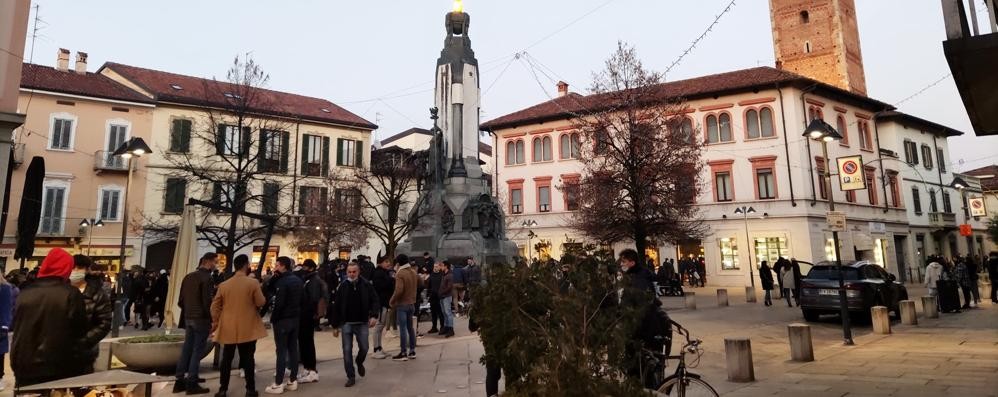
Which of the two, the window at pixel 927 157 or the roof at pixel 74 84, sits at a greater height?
the roof at pixel 74 84

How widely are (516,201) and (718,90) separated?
53.9 feet

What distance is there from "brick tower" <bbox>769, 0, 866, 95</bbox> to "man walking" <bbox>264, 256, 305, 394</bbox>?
1885 inches

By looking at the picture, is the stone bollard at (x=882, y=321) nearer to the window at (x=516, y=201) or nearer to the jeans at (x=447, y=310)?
the jeans at (x=447, y=310)

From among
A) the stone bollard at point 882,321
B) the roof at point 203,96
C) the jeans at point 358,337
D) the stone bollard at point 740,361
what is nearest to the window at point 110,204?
the roof at point 203,96

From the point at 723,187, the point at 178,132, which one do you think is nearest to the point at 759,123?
the point at 723,187

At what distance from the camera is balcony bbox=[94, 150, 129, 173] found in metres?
30.9

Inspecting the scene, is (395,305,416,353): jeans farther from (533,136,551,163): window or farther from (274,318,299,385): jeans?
(533,136,551,163): window

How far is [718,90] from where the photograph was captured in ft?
110

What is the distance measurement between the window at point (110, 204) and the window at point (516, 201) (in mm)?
25565

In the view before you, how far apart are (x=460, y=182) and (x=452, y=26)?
673 cm

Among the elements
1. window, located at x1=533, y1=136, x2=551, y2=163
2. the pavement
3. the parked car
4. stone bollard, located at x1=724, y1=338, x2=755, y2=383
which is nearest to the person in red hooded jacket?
the pavement

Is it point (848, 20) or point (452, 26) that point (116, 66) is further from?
point (848, 20)

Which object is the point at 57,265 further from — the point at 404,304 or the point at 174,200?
the point at 174,200

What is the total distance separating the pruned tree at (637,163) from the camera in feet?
62.0
